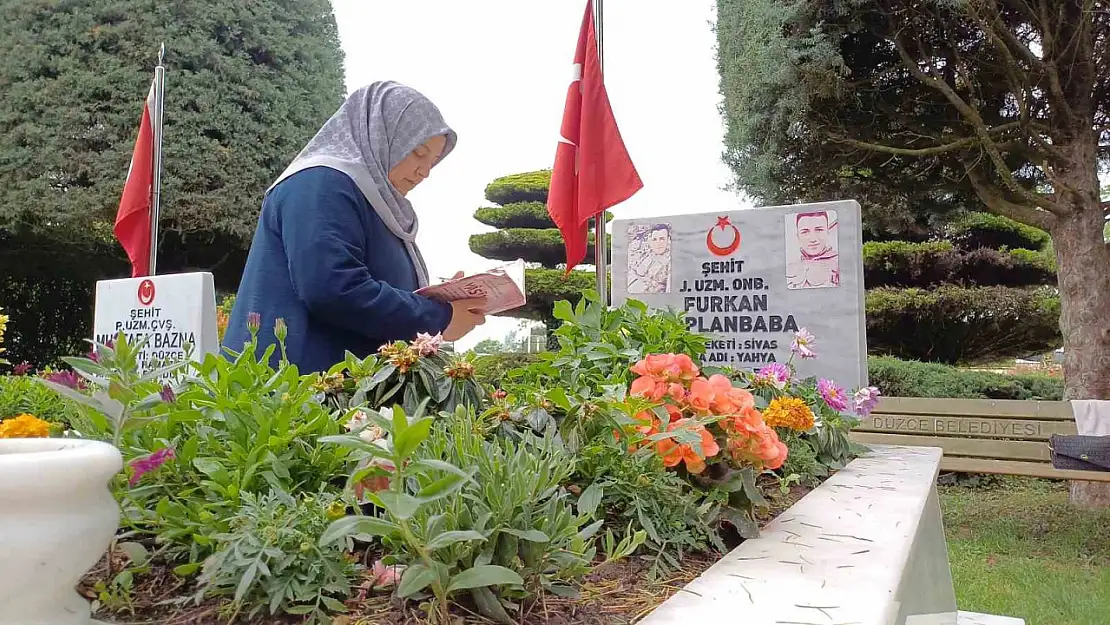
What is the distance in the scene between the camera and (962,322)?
880 cm

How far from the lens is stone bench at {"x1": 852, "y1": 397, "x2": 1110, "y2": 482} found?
5422 mm

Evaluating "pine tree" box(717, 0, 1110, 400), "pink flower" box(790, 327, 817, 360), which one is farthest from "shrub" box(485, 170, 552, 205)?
"pink flower" box(790, 327, 817, 360)

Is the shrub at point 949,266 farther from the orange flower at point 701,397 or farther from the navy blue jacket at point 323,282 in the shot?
the orange flower at point 701,397

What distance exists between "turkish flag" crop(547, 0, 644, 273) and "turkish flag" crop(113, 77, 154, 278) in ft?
13.8

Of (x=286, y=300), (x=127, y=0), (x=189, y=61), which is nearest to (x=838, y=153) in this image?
(x=286, y=300)

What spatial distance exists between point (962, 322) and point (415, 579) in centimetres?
955

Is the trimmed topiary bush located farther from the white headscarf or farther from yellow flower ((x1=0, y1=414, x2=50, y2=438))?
yellow flower ((x1=0, y1=414, x2=50, y2=438))

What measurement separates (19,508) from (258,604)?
0.85ft

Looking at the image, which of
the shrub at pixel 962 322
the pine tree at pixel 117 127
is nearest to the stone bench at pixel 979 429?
the shrub at pixel 962 322

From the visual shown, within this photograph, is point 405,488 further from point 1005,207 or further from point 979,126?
point 1005,207

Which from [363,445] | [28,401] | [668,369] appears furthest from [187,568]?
[28,401]

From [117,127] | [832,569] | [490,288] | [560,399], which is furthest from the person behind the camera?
[117,127]

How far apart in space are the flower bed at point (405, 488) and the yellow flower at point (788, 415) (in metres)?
0.46

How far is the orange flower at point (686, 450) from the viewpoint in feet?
3.74
